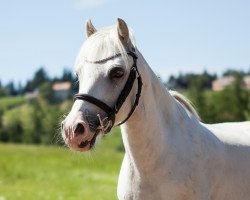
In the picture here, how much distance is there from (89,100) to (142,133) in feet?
2.54

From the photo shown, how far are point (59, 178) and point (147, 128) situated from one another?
59.3 feet

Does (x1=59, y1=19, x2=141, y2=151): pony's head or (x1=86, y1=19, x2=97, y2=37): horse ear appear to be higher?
(x1=86, y1=19, x2=97, y2=37): horse ear

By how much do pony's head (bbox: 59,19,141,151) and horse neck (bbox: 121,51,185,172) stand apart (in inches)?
6.7

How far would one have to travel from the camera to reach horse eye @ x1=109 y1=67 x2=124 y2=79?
4246 mm

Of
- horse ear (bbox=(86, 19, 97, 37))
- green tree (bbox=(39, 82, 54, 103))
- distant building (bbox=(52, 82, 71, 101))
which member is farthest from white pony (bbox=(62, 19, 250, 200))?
distant building (bbox=(52, 82, 71, 101))

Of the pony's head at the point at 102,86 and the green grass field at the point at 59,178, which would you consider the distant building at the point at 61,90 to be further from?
the pony's head at the point at 102,86

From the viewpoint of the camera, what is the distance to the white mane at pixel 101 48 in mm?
4266

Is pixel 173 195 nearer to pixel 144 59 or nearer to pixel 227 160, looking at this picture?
pixel 227 160

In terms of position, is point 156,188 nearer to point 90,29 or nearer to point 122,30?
point 122,30

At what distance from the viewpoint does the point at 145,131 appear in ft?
15.3

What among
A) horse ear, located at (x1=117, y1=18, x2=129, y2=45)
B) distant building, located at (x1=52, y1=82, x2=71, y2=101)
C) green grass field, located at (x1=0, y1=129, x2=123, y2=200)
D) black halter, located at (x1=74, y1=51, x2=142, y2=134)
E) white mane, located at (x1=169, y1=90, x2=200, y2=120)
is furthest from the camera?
distant building, located at (x1=52, y1=82, x2=71, y2=101)

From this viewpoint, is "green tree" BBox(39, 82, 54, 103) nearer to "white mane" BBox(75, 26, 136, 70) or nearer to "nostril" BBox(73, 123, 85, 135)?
"white mane" BBox(75, 26, 136, 70)

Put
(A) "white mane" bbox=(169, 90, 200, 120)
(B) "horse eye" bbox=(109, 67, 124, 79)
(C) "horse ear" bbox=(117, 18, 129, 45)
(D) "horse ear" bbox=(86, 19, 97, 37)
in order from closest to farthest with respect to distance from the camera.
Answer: (B) "horse eye" bbox=(109, 67, 124, 79), (C) "horse ear" bbox=(117, 18, 129, 45), (D) "horse ear" bbox=(86, 19, 97, 37), (A) "white mane" bbox=(169, 90, 200, 120)

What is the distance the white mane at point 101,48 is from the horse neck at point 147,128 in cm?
33
